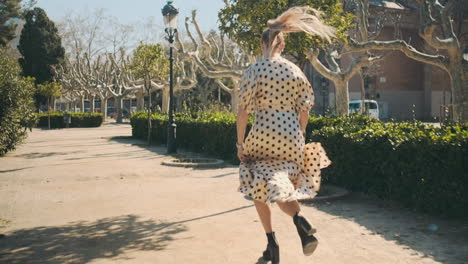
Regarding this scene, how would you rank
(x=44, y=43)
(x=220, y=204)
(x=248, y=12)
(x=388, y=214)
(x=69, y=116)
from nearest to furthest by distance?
(x=388, y=214)
(x=220, y=204)
(x=248, y=12)
(x=69, y=116)
(x=44, y=43)

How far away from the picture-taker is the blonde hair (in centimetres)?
384

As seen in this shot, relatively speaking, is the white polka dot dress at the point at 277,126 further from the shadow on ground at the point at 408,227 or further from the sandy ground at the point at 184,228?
the shadow on ground at the point at 408,227

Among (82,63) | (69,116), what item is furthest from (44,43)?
(69,116)

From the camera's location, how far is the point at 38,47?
1939 inches

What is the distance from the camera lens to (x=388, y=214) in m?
6.02

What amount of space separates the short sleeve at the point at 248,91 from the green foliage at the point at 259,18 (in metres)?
4.63

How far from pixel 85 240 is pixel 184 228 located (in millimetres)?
1098

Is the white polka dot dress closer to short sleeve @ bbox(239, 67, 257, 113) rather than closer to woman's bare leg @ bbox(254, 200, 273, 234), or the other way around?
short sleeve @ bbox(239, 67, 257, 113)

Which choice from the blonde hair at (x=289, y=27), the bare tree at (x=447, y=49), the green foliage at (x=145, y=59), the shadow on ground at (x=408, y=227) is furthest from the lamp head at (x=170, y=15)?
the blonde hair at (x=289, y=27)

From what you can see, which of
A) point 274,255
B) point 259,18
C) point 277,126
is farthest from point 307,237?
point 259,18

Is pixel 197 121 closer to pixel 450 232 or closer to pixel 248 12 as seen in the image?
pixel 248 12

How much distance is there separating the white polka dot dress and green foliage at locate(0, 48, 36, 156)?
→ 10009mm

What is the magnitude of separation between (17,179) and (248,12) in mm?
5684

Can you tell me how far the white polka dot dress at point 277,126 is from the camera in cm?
372
